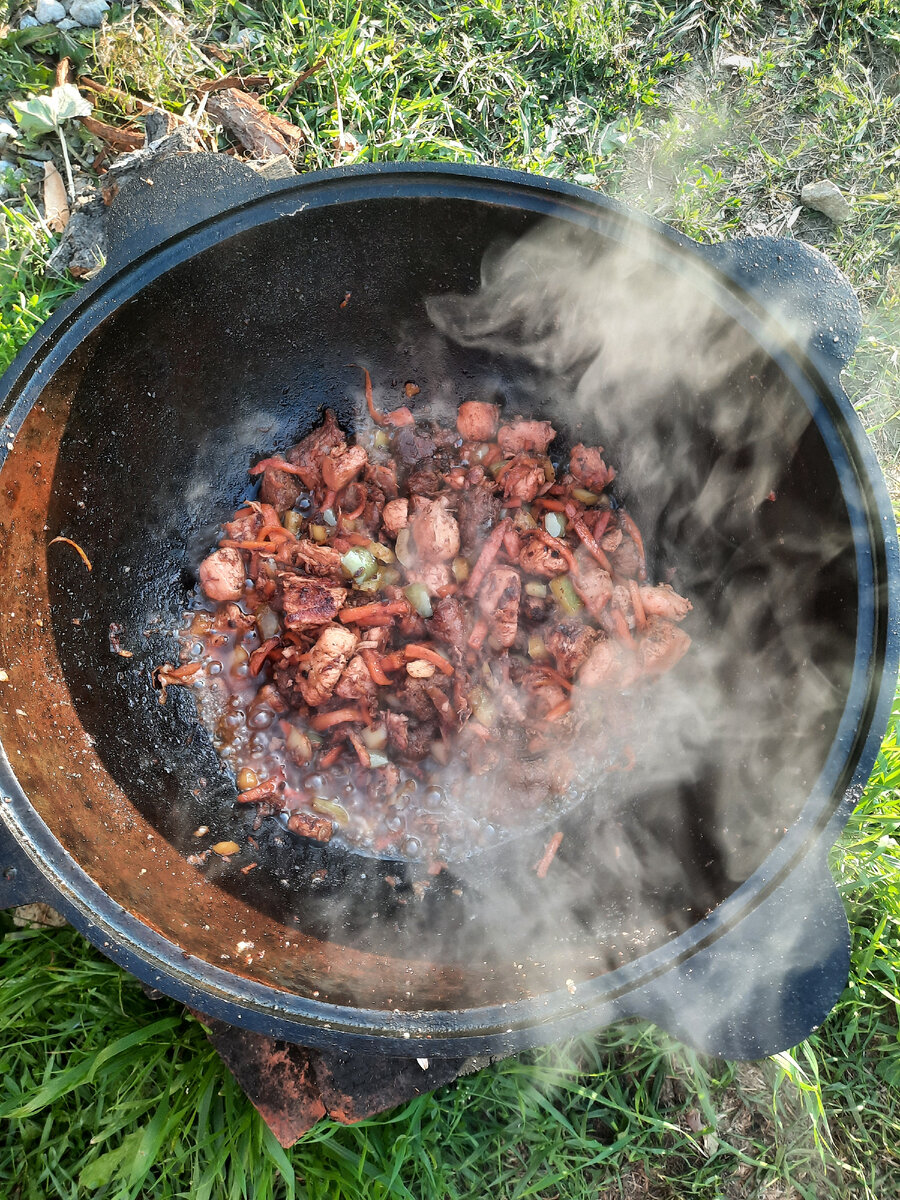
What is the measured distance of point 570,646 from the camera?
2703 mm

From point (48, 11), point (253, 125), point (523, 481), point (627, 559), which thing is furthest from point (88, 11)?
point (627, 559)

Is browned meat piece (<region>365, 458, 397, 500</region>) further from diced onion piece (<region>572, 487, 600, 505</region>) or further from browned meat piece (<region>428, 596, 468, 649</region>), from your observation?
diced onion piece (<region>572, 487, 600, 505</region>)

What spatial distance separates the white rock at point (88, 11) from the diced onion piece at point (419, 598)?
3.44 meters

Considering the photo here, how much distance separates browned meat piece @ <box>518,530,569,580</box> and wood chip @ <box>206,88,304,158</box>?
2.32 m

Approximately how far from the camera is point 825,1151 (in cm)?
260

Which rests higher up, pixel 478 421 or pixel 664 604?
pixel 478 421

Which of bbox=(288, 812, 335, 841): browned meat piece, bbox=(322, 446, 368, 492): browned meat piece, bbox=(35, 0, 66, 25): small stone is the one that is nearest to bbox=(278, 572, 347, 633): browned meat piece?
bbox=(322, 446, 368, 492): browned meat piece

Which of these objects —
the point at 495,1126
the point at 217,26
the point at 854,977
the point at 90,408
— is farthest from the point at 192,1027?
the point at 217,26

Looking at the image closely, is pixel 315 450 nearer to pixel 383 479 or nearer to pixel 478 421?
pixel 383 479

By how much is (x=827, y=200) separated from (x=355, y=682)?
350cm

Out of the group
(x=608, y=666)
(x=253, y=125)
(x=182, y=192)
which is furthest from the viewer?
(x=253, y=125)

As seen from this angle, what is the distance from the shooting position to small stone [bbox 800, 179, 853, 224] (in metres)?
3.75

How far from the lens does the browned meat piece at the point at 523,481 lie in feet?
9.68

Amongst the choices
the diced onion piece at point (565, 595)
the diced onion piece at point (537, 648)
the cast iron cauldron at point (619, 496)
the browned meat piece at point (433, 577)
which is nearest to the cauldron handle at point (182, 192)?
the cast iron cauldron at point (619, 496)
